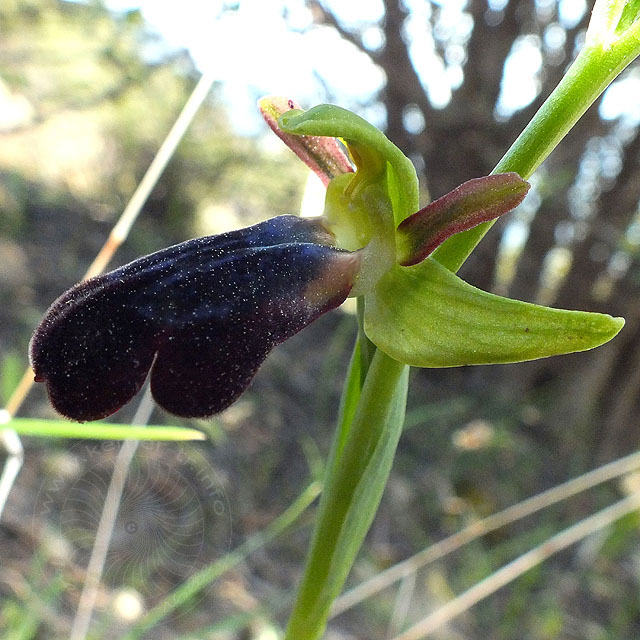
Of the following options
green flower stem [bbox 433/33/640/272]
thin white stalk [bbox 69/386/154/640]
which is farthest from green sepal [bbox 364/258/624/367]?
thin white stalk [bbox 69/386/154/640]

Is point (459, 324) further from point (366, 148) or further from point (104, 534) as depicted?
point (104, 534)

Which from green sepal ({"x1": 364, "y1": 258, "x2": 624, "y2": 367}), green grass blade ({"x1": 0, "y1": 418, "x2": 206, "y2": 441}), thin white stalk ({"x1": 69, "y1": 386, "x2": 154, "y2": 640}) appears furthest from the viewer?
thin white stalk ({"x1": 69, "y1": 386, "x2": 154, "y2": 640})

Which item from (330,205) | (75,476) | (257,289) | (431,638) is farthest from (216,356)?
(431,638)

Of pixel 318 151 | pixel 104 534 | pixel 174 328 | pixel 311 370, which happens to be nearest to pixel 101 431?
pixel 174 328

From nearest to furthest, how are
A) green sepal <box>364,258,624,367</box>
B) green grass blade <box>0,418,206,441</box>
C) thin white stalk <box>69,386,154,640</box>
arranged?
green sepal <box>364,258,624,367</box>
green grass blade <box>0,418,206,441</box>
thin white stalk <box>69,386,154,640</box>

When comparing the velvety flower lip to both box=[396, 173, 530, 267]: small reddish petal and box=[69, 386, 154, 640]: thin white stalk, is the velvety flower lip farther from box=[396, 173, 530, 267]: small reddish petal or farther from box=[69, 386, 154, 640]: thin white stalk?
box=[69, 386, 154, 640]: thin white stalk

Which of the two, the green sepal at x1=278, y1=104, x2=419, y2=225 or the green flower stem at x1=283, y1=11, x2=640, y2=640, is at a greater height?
the green sepal at x1=278, y1=104, x2=419, y2=225
